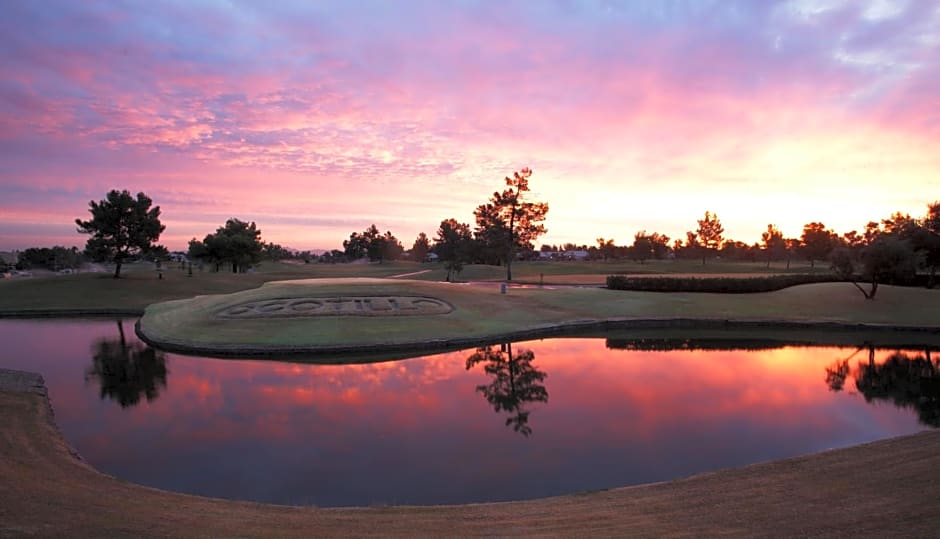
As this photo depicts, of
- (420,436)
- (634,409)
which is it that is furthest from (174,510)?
(634,409)

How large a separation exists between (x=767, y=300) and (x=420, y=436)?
113ft

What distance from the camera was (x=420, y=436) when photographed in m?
12.9

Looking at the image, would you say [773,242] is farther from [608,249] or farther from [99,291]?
[99,291]

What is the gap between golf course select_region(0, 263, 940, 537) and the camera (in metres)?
6.70

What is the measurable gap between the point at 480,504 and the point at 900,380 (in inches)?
746

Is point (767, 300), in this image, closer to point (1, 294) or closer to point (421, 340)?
point (421, 340)

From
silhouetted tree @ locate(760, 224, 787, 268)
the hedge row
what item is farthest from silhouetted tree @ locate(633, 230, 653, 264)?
the hedge row

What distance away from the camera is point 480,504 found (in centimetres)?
860

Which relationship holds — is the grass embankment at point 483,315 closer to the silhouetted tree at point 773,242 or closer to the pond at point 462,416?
the pond at point 462,416

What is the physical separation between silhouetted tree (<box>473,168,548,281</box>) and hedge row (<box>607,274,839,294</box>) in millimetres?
22577

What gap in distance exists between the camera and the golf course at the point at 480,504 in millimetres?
6703

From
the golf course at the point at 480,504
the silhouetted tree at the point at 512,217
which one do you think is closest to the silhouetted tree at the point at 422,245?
the silhouetted tree at the point at 512,217

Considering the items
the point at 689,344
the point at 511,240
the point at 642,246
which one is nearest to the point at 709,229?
the point at 642,246

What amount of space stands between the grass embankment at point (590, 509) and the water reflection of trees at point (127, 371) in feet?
24.9
